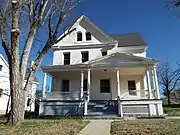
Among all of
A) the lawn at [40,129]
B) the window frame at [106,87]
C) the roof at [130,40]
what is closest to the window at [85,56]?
the window frame at [106,87]

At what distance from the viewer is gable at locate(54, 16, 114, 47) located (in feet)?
62.4

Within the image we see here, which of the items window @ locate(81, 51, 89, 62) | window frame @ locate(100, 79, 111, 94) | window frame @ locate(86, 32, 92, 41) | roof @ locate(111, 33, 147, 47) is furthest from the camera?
window frame @ locate(86, 32, 92, 41)

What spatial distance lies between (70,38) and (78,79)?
5.06 metres

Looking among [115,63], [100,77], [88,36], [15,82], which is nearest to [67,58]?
[88,36]

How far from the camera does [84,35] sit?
63.8ft

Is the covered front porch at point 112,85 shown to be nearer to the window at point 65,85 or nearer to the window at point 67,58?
the window at point 65,85

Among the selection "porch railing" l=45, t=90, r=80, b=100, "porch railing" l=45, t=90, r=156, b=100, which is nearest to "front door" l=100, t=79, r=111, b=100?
"porch railing" l=45, t=90, r=156, b=100

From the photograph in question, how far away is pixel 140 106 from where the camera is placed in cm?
1343

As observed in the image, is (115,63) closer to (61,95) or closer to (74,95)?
(74,95)

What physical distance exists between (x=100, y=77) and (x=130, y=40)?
639cm

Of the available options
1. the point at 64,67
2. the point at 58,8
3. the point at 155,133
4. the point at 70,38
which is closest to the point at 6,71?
the point at 70,38

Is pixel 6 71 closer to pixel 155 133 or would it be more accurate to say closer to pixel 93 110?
pixel 93 110

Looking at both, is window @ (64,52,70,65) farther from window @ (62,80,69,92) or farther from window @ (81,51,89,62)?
window @ (62,80,69,92)

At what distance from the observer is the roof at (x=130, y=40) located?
19250 millimetres
